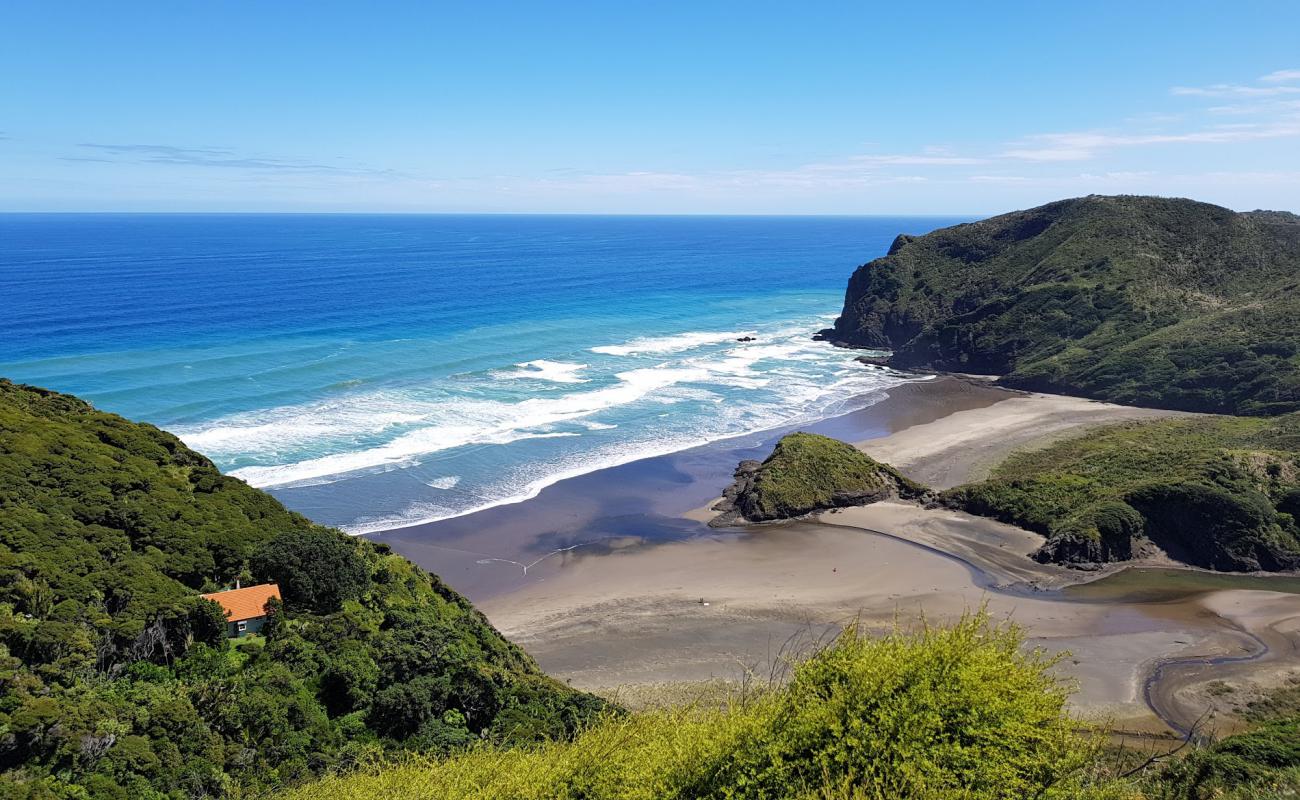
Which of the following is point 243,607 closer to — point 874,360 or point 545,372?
point 545,372

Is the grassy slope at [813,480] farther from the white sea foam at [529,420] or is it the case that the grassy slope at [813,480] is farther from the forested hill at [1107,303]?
the forested hill at [1107,303]

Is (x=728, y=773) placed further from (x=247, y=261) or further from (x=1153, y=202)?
(x=247, y=261)

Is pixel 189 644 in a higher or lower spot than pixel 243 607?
lower

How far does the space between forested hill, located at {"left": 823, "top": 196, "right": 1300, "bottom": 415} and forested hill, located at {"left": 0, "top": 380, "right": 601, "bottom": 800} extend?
6551cm

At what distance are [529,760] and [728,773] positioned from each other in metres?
4.84

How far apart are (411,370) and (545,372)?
12.6 m

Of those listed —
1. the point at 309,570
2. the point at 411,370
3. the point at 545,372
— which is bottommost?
the point at 309,570

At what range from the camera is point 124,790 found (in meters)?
16.2

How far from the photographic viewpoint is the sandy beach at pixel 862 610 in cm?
2973

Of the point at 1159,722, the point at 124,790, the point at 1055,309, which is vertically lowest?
the point at 1159,722

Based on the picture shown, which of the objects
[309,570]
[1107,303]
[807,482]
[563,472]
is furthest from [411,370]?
[1107,303]

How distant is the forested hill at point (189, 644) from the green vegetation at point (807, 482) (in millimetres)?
20875

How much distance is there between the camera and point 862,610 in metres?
34.8

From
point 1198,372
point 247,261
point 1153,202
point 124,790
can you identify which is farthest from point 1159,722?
point 247,261
